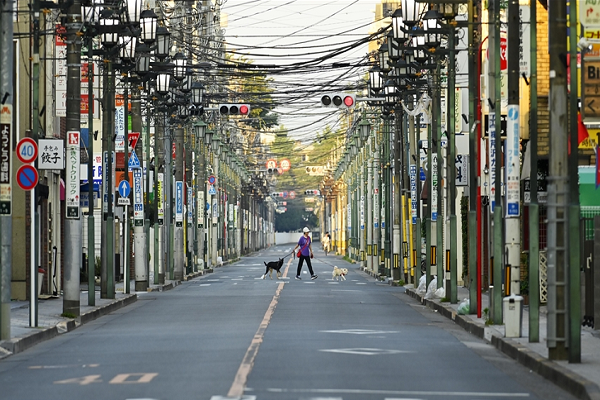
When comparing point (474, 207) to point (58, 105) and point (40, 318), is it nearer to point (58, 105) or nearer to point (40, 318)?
point (40, 318)

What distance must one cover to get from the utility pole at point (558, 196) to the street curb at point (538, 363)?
1.55 ft

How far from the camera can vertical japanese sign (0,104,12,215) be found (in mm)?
22172

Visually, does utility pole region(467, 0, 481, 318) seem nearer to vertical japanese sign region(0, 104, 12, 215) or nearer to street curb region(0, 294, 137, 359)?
street curb region(0, 294, 137, 359)

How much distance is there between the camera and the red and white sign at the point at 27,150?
79.6 ft

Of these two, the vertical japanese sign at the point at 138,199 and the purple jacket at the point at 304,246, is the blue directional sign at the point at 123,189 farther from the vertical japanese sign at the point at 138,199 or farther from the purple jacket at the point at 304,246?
the purple jacket at the point at 304,246

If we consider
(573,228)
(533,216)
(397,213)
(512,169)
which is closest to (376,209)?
(397,213)

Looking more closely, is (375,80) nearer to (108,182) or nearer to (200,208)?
(108,182)

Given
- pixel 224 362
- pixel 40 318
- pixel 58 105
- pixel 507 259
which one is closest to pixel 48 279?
pixel 58 105

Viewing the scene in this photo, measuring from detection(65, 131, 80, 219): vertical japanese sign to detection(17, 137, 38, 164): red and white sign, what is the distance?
17.4 ft

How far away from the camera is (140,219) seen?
45344 mm

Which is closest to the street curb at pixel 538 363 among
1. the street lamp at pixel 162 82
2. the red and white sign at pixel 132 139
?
the red and white sign at pixel 132 139

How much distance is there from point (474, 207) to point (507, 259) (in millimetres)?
5587

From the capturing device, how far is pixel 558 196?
18.1m

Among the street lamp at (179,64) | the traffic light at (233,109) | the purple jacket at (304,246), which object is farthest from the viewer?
the purple jacket at (304,246)
